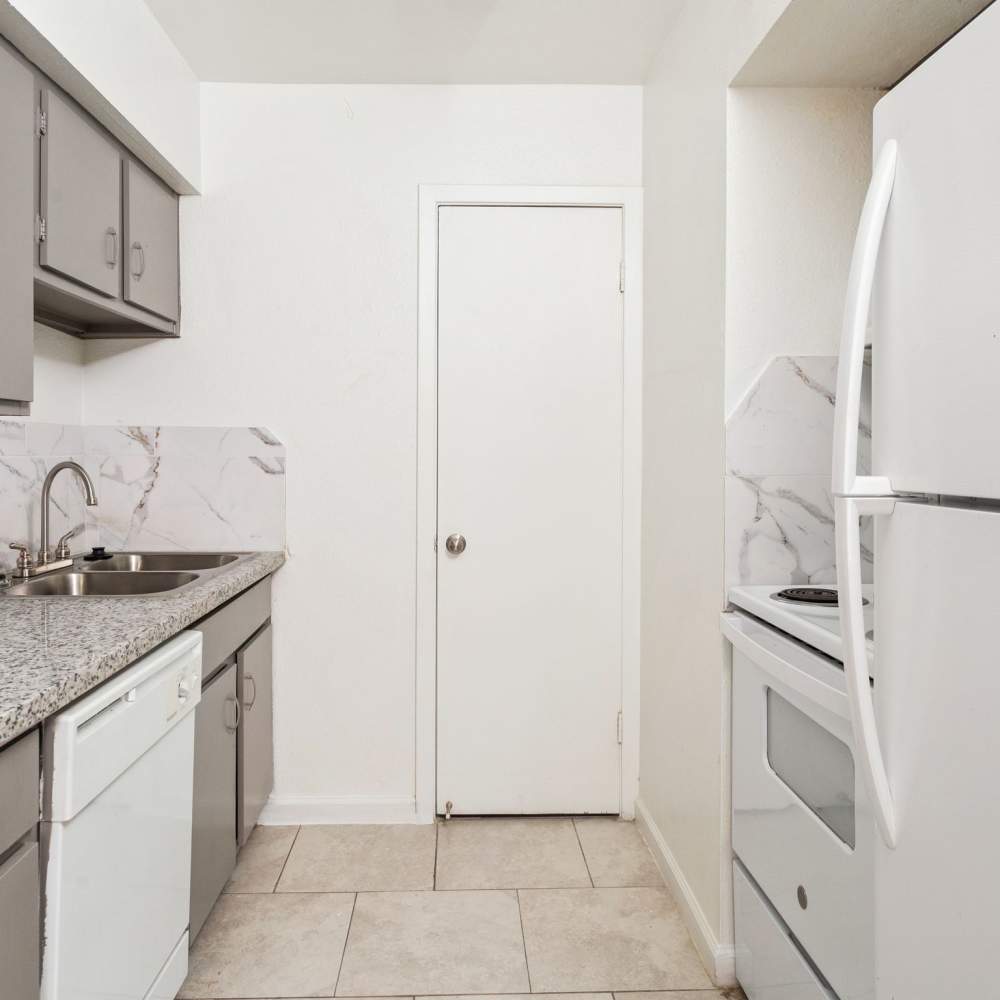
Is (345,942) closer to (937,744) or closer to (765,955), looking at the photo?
(765,955)

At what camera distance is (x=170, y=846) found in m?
1.61

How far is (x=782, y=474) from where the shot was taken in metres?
1.86

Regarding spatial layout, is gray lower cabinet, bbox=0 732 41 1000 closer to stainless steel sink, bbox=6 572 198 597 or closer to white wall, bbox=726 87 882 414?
stainless steel sink, bbox=6 572 198 597

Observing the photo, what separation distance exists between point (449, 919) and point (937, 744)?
1645mm

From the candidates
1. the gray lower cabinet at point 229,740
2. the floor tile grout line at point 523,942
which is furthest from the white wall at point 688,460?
the gray lower cabinet at point 229,740

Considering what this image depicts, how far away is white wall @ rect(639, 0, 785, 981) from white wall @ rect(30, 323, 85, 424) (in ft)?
6.08

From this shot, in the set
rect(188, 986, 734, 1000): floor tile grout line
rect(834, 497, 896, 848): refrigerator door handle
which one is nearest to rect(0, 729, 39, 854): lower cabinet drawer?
rect(188, 986, 734, 1000): floor tile grout line

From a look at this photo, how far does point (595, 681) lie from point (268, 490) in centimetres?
128

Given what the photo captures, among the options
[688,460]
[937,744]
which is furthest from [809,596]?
[937,744]

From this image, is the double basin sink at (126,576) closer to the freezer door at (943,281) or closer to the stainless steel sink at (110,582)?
the stainless steel sink at (110,582)

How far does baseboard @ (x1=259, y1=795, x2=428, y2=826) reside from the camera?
2.69 metres

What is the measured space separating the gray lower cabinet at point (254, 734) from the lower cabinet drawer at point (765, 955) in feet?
4.46

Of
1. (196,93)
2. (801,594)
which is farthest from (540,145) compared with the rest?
(801,594)

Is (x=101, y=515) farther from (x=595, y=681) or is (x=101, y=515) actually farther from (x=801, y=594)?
(x=801, y=594)
